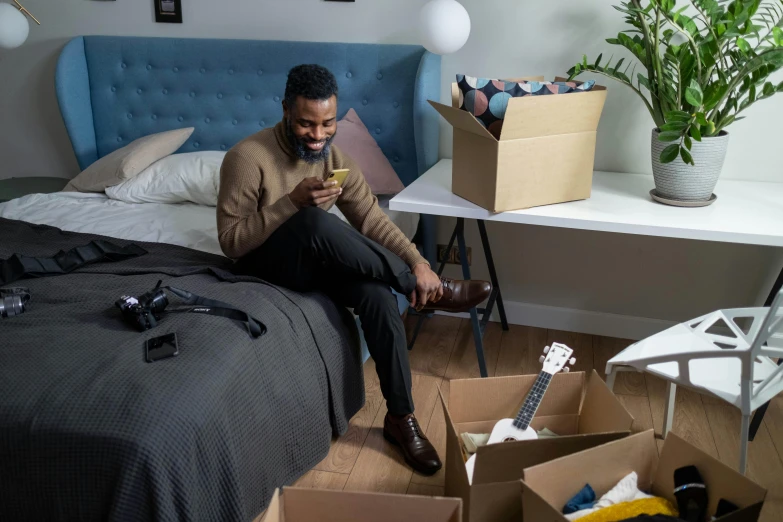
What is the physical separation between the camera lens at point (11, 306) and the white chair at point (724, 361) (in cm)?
152

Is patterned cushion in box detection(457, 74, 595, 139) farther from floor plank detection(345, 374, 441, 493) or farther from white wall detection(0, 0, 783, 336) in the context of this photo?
floor plank detection(345, 374, 441, 493)

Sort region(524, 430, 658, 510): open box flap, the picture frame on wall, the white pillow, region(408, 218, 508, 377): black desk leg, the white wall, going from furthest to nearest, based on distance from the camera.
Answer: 1. the picture frame on wall
2. the white pillow
3. the white wall
4. region(408, 218, 508, 377): black desk leg
5. region(524, 430, 658, 510): open box flap

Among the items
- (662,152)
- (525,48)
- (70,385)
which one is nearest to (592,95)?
(662,152)

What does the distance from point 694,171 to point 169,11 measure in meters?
2.18

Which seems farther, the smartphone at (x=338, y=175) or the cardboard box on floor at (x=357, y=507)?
the smartphone at (x=338, y=175)

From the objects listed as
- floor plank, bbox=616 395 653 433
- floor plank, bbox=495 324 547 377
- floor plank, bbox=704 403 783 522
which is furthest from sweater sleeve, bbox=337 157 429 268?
floor plank, bbox=704 403 783 522

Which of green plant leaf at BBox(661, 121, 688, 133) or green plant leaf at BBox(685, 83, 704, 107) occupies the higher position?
green plant leaf at BBox(685, 83, 704, 107)

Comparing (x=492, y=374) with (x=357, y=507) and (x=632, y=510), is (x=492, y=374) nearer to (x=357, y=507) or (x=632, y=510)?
(x=632, y=510)

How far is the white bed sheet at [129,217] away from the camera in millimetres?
2371

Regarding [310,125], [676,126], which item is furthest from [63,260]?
[676,126]

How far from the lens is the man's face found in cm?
197

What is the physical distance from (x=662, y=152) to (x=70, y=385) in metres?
1.65

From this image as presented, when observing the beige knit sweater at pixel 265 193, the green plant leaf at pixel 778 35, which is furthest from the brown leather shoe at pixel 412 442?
the green plant leaf at pixel 778 35

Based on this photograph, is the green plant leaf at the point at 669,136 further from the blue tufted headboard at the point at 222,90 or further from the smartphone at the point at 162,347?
the smartphone at the point at 162,347
